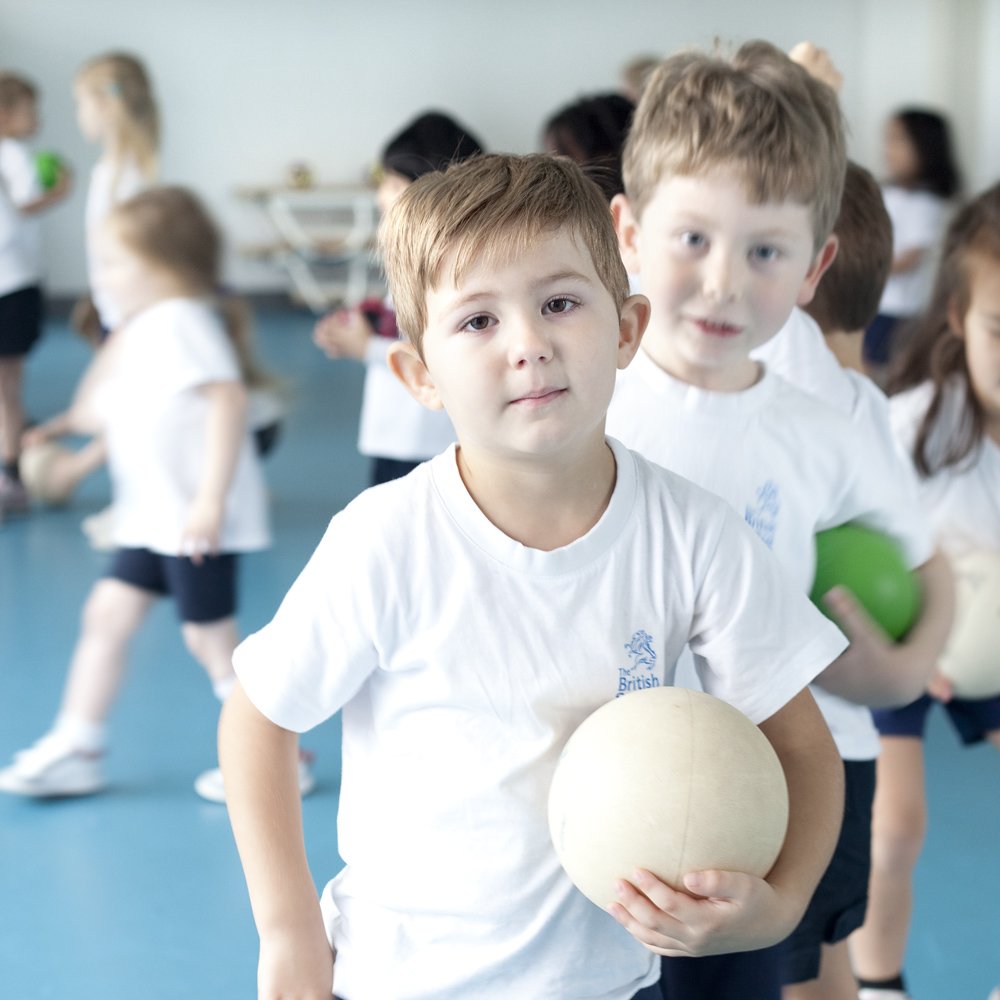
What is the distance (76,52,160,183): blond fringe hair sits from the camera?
194 inches

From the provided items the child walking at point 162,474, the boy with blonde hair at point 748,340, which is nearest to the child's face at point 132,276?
the child walking at point 162,474

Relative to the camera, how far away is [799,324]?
69.8 inches

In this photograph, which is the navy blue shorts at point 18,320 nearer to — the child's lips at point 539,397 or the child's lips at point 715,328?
the child's lips at point 715,328

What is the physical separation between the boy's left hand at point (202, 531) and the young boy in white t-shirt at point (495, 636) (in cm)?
173

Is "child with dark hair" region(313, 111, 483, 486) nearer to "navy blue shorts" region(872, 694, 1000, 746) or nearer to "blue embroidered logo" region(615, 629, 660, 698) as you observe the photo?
"navy blue shorts" region(872, 694, 1000, 746)

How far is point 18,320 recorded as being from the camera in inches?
212

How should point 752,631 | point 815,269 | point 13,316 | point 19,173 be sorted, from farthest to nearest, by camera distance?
point 19,173 < point 13,316 < point 815,269 < point 752,631

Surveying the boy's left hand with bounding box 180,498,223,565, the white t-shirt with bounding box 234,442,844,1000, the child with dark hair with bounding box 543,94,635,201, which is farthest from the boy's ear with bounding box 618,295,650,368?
the boy's left hand with bounding box 180,498,223,565

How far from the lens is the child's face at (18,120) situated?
19.2ft

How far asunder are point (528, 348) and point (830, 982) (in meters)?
1.05

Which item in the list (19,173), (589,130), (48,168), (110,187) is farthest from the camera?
(48,168)

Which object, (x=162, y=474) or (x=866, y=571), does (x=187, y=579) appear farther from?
(x=866, y=571)

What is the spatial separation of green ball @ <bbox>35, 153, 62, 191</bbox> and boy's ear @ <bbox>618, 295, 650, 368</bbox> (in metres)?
5.94

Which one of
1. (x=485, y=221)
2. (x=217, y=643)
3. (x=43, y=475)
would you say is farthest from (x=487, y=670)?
(x=43, y=475)
